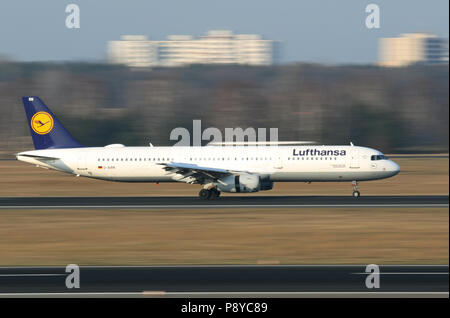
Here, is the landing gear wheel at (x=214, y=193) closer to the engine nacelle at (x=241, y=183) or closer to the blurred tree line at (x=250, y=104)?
the engine nacelle at (x=241, y=183)

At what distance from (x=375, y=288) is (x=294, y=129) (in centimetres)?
8468

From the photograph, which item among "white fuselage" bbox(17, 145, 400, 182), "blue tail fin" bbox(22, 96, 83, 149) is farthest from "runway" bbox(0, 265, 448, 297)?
"blue tail fin" bbox(22, 96, 83, 149)

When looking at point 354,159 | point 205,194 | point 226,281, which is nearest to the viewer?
point 226,281

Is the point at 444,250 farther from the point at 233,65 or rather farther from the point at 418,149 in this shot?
the point at 233,65

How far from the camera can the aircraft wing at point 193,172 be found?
4034cm

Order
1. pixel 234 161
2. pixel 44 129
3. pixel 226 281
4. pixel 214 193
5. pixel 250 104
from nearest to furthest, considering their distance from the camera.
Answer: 1. pixel 226 281
2. pixel 214 193
3. pixel 234 161
4. pixel 44 129
5. pixel 250 104

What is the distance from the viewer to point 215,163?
42.2 metres

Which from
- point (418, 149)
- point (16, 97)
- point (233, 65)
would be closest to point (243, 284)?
point (418, 149)

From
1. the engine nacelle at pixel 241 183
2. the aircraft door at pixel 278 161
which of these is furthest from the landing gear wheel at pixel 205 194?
the aircraft door at pixel 278 161

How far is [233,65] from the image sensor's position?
173m

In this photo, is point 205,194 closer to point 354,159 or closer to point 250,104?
point 354,159

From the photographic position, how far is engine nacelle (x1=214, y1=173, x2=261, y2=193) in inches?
1561

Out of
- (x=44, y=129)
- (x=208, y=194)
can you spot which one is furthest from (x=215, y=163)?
(x=44, y=129)

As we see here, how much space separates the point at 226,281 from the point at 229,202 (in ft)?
69.1
